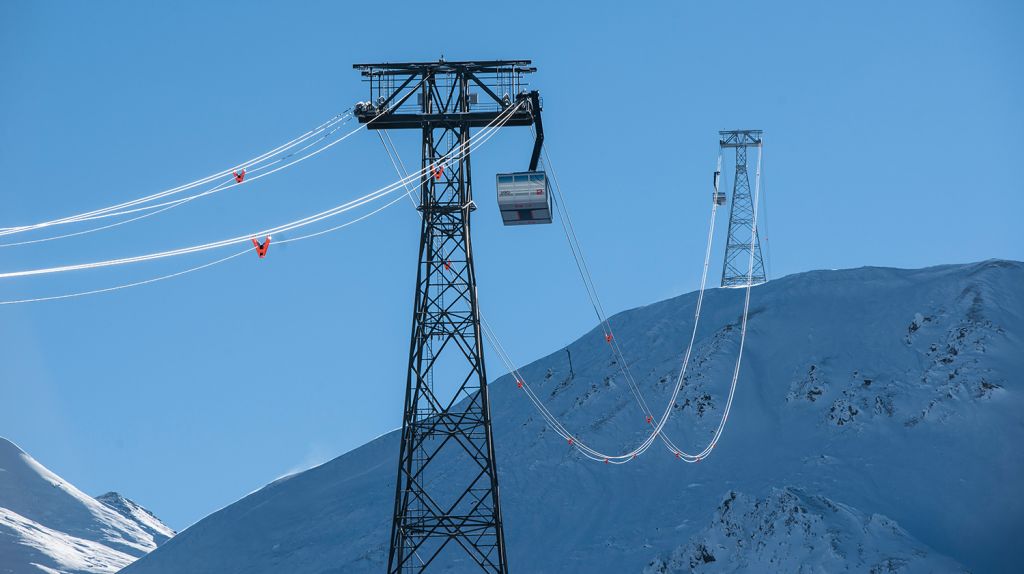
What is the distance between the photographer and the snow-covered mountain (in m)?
75.6

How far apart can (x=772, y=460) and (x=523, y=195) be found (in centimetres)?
3856

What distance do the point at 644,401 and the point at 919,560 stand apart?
33.8 m

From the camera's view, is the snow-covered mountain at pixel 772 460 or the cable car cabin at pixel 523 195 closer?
the cable car cabin at pixel 523 195

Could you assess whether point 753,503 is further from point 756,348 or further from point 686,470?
point 756,348

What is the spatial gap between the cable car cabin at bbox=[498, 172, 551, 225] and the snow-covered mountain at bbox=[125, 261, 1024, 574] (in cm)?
2785

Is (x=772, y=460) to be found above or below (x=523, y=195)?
below

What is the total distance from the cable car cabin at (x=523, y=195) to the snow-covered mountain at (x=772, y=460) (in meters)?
27.9

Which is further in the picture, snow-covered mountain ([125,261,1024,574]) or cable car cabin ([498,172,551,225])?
snow-covered mountain ([125,261,1024,574])

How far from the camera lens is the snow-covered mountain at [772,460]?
248 feet

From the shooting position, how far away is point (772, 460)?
284 ft

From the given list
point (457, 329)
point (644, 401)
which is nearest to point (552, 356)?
point (644, 401)

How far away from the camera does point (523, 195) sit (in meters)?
54.4

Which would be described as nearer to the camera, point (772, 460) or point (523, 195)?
point (523, 195)

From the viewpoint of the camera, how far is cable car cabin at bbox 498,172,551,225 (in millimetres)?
54406
